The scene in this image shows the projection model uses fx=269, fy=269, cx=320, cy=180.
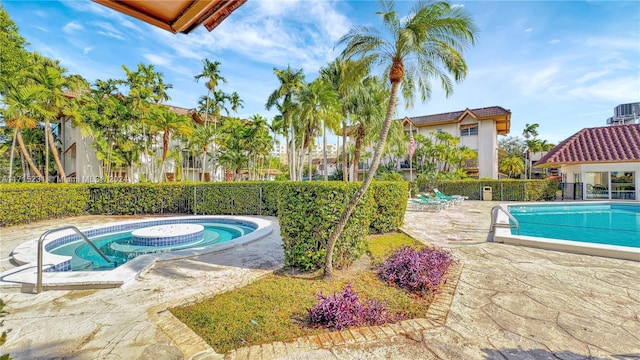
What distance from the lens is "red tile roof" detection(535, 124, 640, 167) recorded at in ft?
66.2

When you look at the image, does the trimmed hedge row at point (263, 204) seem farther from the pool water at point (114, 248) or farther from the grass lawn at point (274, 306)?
the pool water at point (114, 248)

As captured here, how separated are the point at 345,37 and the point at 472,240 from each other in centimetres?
699

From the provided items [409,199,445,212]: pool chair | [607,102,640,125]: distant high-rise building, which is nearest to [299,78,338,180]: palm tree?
[409,199,445,212]: pool chair

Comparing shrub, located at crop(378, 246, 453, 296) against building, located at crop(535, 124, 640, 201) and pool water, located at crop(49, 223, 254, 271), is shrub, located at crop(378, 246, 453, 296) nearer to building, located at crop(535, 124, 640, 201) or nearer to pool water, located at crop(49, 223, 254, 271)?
pool water, located at crop(49, 223, 254, 271)

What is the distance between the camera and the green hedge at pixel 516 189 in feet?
72.7

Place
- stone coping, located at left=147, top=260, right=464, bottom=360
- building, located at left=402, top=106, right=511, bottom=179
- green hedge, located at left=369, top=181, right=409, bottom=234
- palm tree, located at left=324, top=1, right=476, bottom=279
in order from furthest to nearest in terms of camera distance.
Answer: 1. building, located at left=402, top=106, right=511, bottom=179
2. green hedge, located at left=369, top=181, right=409, bottom=234
3. palm tree, located at left=324, top=1, right=476, bottom=279
4. stone coping, located at left=147, top=260, right=464, bottom=360

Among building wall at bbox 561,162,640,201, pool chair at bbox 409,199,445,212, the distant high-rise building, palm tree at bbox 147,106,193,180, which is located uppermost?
the distant high-rise building

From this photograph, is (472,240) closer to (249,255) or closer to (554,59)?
(249,255)

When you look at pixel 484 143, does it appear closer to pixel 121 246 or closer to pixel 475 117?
pixel 475 117

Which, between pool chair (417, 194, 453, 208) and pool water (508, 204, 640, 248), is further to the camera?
pool chair (417, 194, 453, 208)

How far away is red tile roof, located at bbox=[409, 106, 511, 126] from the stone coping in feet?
108

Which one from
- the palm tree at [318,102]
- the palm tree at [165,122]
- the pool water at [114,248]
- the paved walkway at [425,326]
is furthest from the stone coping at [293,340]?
the palm tree at [165,122]

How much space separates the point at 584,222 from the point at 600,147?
12693 mm

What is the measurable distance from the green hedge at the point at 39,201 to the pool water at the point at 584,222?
20.4m
